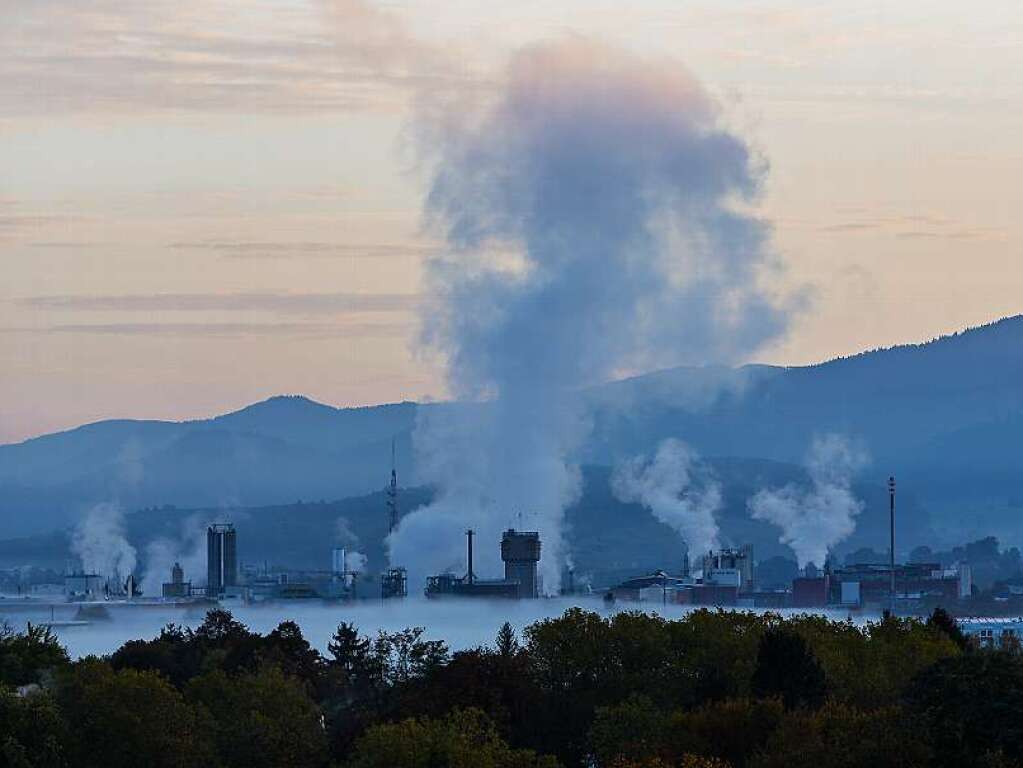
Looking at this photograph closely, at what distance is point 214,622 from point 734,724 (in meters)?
80.0

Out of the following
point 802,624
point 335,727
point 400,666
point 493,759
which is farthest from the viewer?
point 400,666

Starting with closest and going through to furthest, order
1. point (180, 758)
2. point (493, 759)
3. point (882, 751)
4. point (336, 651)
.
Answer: point (882, 751), point (493, 759), point (180, 758), point (336, 651)

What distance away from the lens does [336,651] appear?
134 m

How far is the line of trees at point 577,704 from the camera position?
6844 cm

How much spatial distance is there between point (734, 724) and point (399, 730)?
343 inches

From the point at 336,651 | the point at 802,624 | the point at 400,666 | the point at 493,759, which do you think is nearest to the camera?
the point at 493,759

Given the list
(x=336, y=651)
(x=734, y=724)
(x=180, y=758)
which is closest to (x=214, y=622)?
(x=336, y=651)

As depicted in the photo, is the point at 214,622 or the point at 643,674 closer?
the point at 643,674

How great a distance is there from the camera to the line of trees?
68.4 meters

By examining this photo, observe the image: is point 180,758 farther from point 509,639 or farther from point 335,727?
point 509,639

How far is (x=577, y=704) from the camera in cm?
9812

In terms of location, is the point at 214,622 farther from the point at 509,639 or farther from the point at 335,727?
the point at 335,727

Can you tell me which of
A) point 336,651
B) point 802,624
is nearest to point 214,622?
point 336,651

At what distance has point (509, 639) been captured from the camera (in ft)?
394
